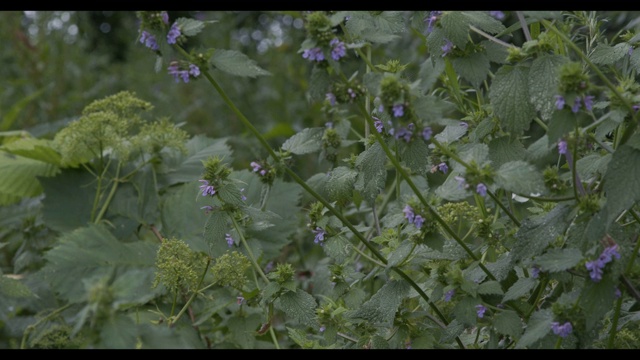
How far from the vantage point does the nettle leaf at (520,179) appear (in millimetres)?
1104

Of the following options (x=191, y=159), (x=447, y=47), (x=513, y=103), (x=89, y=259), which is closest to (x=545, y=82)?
(x=513, y=103)

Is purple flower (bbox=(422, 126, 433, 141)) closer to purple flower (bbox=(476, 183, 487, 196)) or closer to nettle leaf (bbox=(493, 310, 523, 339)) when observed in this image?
purple flower (bbox=(476, 183, 487, 196))

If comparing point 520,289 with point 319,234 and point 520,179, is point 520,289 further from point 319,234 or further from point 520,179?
point 319,234

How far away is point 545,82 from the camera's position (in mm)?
1161

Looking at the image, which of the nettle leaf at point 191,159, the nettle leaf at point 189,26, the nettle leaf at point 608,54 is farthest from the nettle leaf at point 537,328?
the nettle leaf at point 191,159

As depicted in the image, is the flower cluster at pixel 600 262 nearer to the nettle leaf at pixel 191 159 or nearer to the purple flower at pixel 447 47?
the purple flower at pixel 447 47

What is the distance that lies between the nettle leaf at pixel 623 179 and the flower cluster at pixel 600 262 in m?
0.05

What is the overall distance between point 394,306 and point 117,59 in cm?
460

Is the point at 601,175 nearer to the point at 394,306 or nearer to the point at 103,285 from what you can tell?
the point at 394,306

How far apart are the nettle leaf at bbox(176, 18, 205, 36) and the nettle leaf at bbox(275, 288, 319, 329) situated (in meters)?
0.48

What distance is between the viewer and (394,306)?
1318 millimetres

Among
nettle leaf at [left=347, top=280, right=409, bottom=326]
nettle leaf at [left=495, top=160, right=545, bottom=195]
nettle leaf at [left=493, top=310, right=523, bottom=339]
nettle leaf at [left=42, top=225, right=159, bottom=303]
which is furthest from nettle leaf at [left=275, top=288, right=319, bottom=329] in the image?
nettle leaf at [left=42, top=225, right=159, bottom=303]

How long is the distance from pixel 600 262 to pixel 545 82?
0.89ft

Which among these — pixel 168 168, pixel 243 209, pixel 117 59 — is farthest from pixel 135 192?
pixel 117 59
